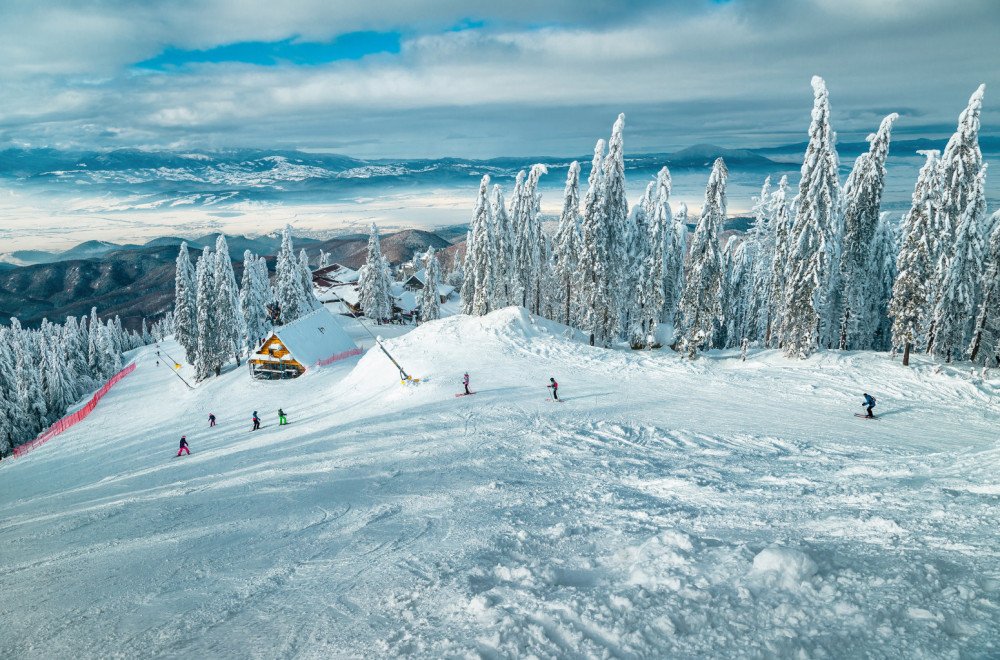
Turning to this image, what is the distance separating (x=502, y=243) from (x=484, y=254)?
2120 mm

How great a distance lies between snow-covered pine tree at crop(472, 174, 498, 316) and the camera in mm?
40000

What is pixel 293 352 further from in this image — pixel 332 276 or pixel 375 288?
pixel 332 276

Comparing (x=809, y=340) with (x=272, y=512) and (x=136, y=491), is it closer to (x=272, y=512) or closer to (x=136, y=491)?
(x=272, y=512)

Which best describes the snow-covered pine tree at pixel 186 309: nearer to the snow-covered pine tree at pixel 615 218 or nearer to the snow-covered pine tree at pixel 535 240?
the snow-covered pine tree at pixel 535 240

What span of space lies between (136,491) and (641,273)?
3079 cm

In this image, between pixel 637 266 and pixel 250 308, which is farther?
pixel 250 308

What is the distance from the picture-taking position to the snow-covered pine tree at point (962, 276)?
24.8 metres


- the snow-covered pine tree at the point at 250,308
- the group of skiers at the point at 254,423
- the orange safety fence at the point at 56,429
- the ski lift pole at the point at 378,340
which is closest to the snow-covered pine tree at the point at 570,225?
the ski lift pole at the point at 378,340

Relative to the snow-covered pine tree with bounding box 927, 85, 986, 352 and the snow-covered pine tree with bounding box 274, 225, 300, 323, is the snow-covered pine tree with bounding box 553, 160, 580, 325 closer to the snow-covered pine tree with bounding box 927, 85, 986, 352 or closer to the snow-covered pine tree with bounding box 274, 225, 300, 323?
the snow-covered pine tree with bounding box 927, 85, 986, 352

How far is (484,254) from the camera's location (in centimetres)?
4031

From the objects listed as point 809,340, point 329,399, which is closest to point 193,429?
point 329,399

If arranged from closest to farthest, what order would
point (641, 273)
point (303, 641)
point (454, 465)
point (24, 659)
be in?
point (303, 641) → point (24, 659) → point (454, 465) → point (641, 273)

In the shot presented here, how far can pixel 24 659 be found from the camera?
8.01m

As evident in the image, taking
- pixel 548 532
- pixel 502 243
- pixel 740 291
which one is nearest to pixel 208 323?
pixel 502 243
